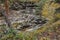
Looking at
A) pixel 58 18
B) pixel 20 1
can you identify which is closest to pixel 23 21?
pixel 58 18

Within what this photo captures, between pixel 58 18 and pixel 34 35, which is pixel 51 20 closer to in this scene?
pixel 58 18

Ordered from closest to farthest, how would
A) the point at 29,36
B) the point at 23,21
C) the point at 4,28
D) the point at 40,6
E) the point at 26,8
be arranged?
1. the point at 29,36
2. the point at 4,28
3. the point at 23,21
4. the point at 40,6
5. the point at 26,8

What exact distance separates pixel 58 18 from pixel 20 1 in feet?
7.37

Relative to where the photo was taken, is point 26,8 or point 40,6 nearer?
point 40,6

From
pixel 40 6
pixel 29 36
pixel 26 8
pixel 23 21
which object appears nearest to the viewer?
pixel 29 36

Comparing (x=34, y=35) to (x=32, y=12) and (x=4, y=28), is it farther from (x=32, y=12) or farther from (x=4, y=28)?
(x=32, y=12)

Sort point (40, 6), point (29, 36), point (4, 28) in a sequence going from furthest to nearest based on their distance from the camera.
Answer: point (40, 6), point (4, 28), point (29, 36)

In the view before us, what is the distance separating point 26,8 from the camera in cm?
901

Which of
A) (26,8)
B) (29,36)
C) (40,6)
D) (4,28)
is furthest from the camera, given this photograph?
(26,8)

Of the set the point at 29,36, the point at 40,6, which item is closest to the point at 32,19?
the point at 40,6

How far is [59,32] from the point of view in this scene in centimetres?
714

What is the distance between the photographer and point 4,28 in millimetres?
6863

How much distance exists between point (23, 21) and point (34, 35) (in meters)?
1.17

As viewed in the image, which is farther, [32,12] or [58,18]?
[32,12]
